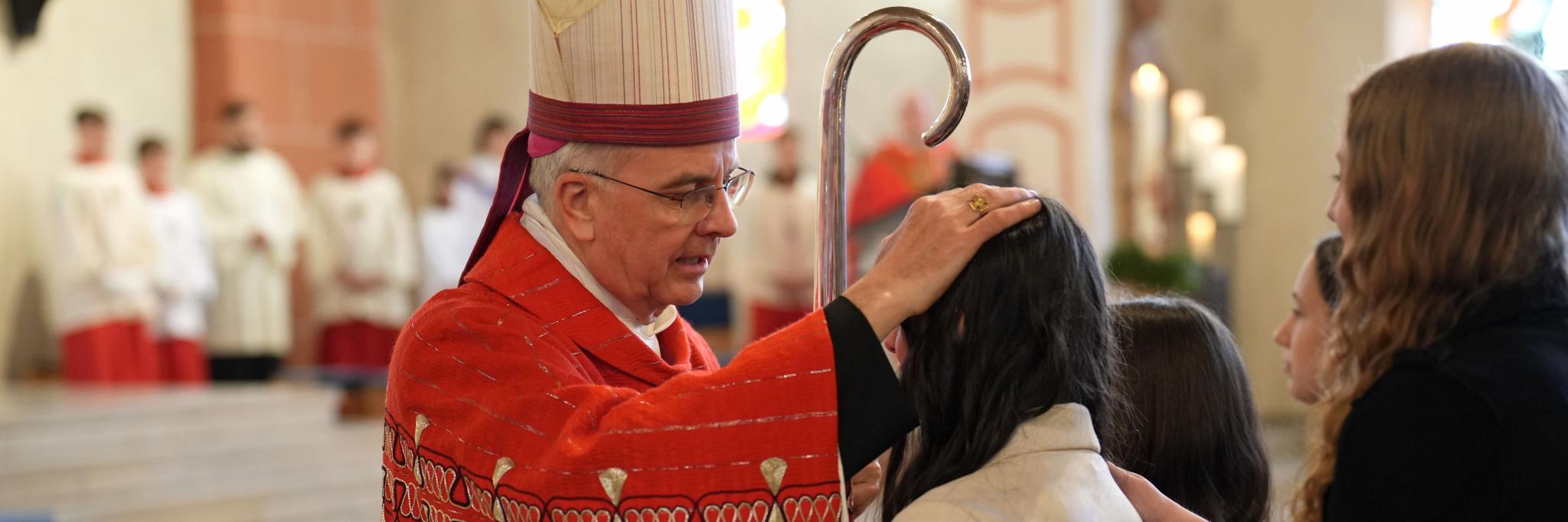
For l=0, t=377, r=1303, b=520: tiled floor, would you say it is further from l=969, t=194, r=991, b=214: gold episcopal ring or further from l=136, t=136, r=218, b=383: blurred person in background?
l=969, t=194, r=991, b=214: gold episcopal ring

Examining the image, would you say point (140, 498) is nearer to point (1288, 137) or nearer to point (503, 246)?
point (503, 246)

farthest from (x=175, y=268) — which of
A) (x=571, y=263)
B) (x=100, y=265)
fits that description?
(x=571, y=263)

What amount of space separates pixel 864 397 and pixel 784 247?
7876mm

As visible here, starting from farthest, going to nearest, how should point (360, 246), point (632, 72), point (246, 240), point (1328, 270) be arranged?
1. point (360, 246)
2. point (246, 240)
3. point (1328, 270)
4. point (632, 72)

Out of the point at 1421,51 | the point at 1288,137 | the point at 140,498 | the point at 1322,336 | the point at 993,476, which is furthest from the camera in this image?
the point at 1288,137

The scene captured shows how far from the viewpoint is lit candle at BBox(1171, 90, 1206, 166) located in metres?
11.0

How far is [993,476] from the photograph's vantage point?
64.4 inches

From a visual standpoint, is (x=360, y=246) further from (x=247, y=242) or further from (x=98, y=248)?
(x=98, y=248)

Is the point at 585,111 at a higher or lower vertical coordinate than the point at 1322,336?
higher

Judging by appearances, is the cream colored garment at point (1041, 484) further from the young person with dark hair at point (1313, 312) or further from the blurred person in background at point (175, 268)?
the blurred person in background at point (175, 268)

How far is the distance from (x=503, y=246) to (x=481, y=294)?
10 centimetres

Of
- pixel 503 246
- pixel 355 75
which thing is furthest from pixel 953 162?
pixel 355 75

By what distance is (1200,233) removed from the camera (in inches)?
428

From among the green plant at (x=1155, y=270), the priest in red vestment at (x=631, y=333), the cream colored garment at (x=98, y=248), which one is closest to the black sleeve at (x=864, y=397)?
the priest in red vestment at (x=631, y=333)
